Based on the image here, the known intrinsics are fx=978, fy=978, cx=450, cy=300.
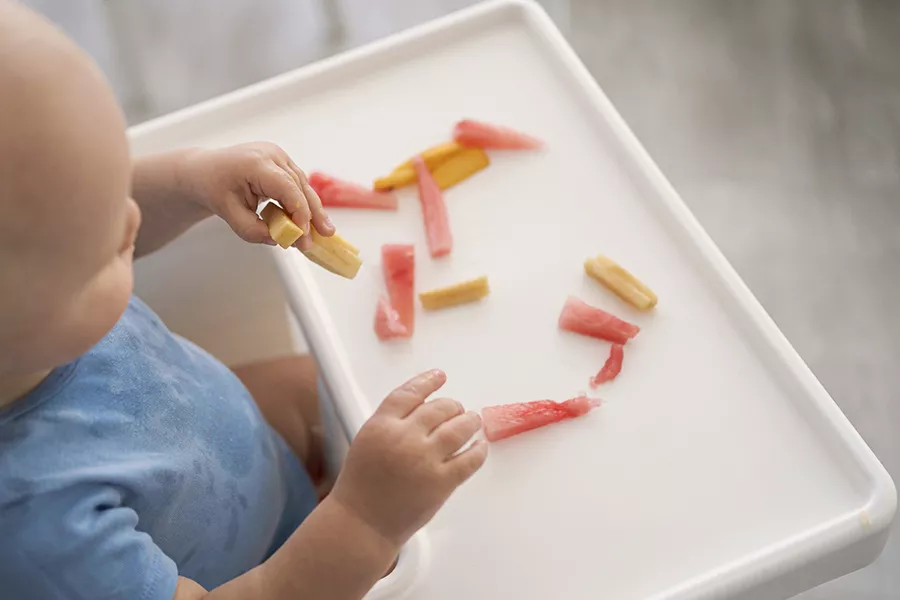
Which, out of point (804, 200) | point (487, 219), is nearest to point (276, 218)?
point (487, 219)

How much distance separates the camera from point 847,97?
3.69 ft

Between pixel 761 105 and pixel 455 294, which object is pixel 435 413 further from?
pixel 761 105

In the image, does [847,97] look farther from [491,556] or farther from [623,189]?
[491,556]

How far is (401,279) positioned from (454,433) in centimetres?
14

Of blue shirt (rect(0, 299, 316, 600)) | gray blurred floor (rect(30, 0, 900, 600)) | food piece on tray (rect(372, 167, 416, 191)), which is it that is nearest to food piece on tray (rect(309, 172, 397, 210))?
food piece on tray (rect(372, 167, 416, 191))

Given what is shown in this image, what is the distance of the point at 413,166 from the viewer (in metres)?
0.62

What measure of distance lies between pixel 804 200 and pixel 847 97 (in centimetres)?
15

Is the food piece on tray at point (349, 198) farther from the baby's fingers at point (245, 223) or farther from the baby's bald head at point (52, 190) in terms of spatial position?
the baby's bald head at point (52, 190)

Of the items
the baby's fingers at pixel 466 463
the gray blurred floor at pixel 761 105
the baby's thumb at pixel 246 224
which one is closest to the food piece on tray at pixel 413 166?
the baby's thumb at pixel 246 224

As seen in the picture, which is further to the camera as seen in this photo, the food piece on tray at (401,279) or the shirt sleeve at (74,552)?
the food piece on tray at (401,279)

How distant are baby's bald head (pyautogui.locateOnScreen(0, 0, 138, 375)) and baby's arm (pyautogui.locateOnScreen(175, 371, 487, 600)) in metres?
0.14

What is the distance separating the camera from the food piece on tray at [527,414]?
1.65ft

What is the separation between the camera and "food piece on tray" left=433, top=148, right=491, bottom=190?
2.01ft

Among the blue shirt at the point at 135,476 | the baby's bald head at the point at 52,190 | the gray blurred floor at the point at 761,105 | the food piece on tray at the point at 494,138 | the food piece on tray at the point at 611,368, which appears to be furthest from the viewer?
the gray blurred floor at the point at 761,105
